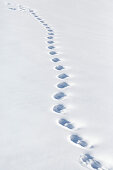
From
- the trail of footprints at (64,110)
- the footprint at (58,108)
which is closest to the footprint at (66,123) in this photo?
the trail of footprints at (64,110)

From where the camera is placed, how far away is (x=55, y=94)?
7.52 ft

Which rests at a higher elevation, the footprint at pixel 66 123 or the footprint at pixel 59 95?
the footprint at pixel 66 123

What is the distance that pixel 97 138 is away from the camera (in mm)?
1848

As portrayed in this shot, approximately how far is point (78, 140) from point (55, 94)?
0.54 metres

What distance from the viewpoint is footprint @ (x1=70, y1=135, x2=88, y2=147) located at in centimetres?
179

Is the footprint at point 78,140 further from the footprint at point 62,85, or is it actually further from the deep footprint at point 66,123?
the footprint at point 62,85

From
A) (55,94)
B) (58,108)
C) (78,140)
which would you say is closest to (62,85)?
(55,94)

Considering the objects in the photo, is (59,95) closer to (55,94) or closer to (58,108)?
(55,94)

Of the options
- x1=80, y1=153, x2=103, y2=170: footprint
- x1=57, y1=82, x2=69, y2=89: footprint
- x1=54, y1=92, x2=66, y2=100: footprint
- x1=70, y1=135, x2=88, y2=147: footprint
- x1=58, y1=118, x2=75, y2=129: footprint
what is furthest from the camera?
x1=57, y1=82, x2=69, y2=89: footprint

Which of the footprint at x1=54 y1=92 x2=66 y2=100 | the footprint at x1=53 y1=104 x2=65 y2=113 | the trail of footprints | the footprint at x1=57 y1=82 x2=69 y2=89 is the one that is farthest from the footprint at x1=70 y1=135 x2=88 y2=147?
the footprint at x1=57 y1=82 x2=69 y2=89

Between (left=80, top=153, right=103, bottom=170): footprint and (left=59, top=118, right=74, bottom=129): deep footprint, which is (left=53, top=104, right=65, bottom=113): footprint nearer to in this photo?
(left=59, top=118, right=74, bottom=129): deep footprint

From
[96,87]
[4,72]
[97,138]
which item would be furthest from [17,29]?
[97,138]

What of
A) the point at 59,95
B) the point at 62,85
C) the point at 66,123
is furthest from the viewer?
the point at 62,85

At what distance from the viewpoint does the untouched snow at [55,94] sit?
1.67 m
